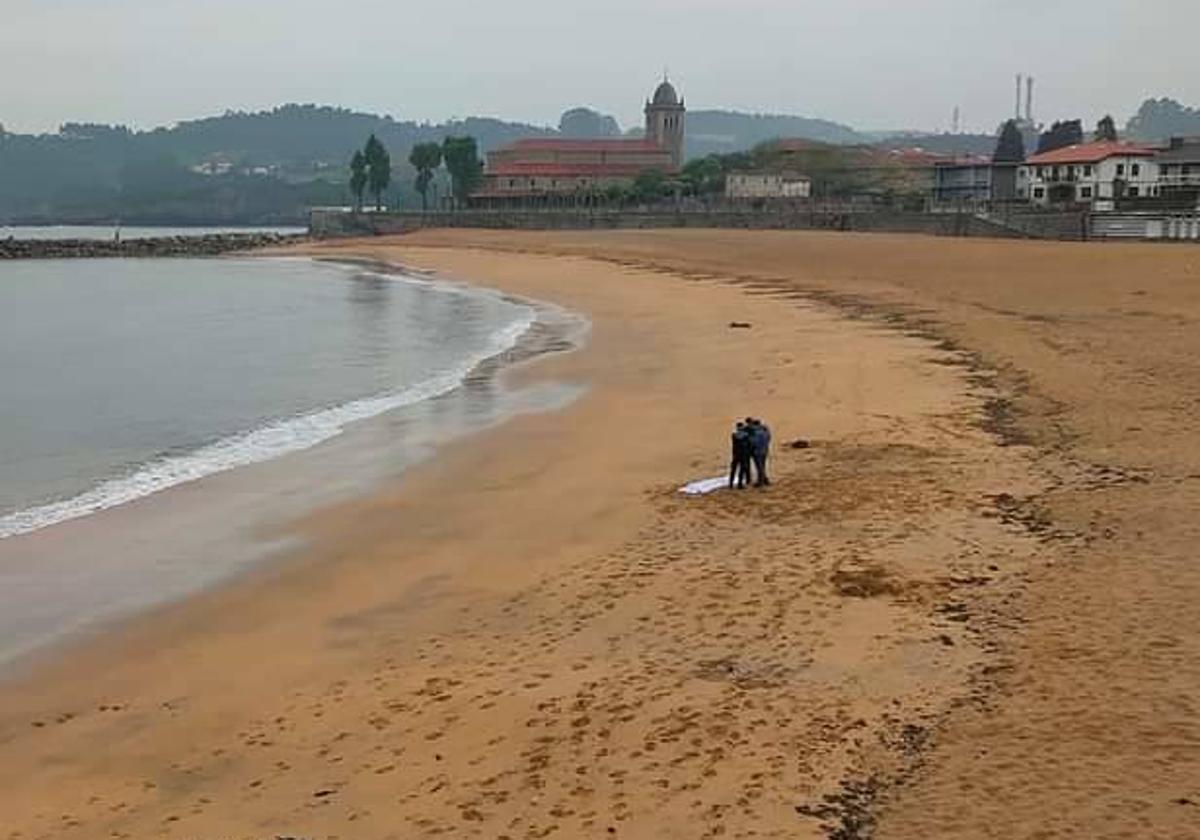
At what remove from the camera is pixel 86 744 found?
7859 millimetres

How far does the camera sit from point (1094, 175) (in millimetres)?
83250

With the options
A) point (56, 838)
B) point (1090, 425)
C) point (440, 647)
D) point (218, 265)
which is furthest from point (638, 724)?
point (218, 265)

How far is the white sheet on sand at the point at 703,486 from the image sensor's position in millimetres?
13531

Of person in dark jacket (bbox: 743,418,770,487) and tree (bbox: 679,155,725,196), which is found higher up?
tree (bbox: 679,155,725,196)

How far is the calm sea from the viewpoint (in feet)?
58.0

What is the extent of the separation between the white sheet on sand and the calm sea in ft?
22.8

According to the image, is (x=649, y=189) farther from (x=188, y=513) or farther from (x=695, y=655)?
(x=695, y=655)

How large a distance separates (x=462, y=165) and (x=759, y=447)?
12792 centimetres

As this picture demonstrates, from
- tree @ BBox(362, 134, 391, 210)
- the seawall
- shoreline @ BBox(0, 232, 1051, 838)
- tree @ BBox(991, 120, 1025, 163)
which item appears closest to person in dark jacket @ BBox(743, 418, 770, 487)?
shoreline @ BBox(0, 232, 1051, 838)

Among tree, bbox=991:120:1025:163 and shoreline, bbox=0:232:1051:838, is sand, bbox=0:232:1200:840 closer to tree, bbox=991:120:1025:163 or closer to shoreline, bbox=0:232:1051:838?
shoreline, bbox=0:232:1051:838

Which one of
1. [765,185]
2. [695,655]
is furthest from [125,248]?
[695,655]

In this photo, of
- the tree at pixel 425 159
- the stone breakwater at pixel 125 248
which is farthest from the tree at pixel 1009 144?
the stone breakwater at pixel 125 248

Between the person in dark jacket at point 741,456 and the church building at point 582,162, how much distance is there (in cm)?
11644

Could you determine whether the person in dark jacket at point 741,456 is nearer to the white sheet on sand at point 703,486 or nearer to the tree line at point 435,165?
the white sheet on sand at point 703,486
